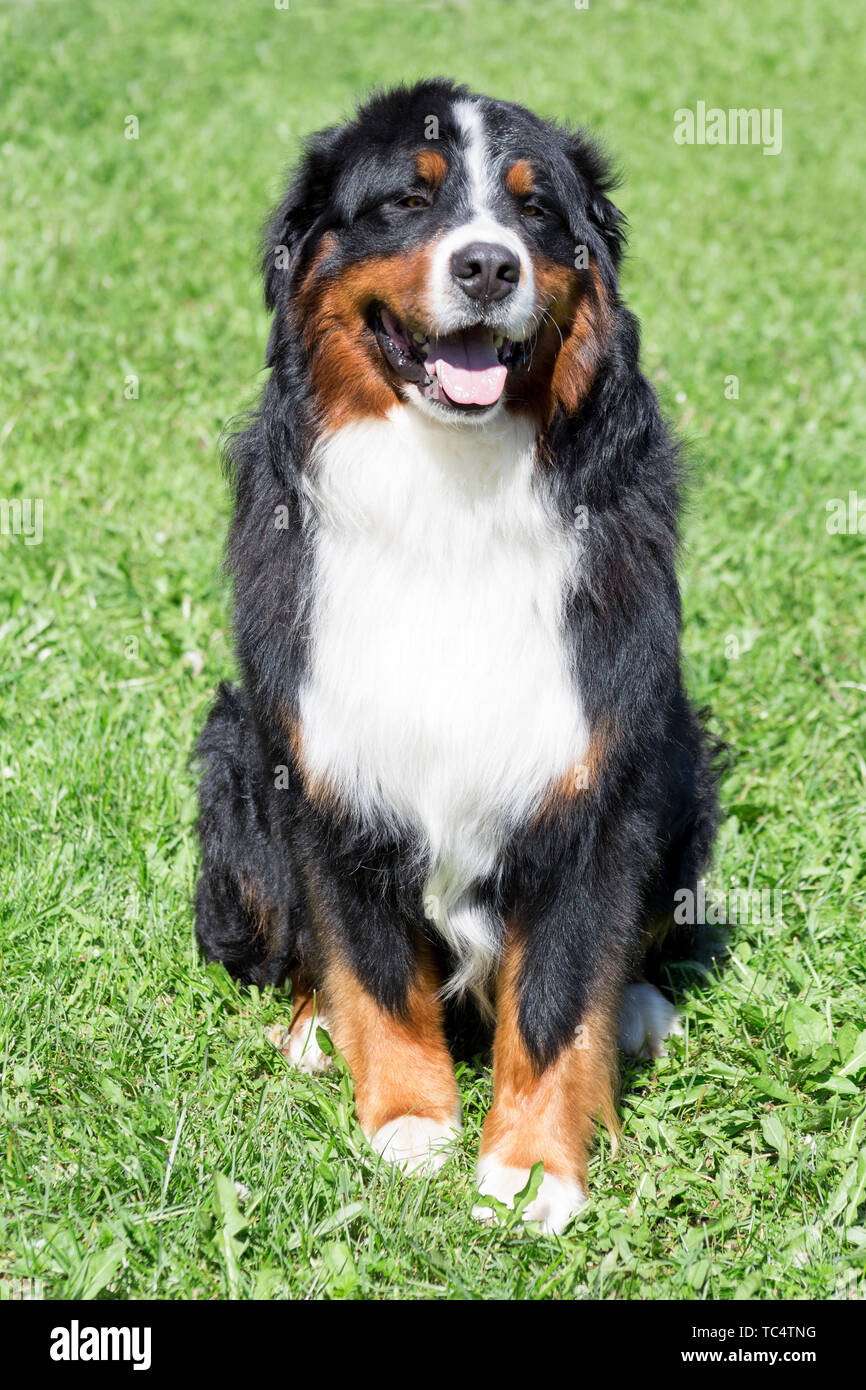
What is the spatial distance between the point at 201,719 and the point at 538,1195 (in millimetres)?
2053

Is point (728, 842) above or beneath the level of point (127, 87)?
beneath

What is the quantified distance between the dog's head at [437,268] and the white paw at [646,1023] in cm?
154

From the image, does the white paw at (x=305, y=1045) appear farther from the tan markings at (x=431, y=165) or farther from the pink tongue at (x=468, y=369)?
the tan markings at (x=431, y=165)

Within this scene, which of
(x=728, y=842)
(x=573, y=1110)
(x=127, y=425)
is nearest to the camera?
(x=573, y=1110)

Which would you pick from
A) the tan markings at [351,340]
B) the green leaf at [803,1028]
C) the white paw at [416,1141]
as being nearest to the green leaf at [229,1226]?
the white paw at [416,1141]

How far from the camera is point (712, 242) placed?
340 inches

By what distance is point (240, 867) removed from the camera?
3.37m

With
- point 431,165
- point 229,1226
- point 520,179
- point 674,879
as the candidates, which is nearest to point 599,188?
point 520,179

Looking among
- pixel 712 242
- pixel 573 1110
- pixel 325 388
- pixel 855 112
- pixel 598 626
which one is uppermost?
pixel 855 112

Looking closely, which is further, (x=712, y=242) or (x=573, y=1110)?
(x=712, y=242)

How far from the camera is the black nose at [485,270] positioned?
8.37 ft
